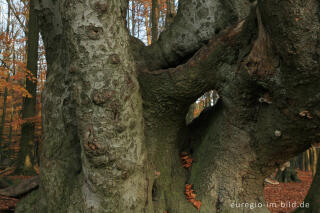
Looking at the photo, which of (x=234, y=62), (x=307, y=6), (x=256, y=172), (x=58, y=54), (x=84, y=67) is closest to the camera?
(x=307, y=6)

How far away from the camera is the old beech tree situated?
2.00 meters

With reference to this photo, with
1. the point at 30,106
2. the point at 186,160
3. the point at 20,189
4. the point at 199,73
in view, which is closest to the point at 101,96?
the point at 199,73

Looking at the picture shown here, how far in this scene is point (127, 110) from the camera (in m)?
2.14

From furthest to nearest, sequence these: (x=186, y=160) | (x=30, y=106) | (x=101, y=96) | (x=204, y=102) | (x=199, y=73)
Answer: (x=204, y=102)
(x=30, y=106)
(x=186, y=160)
(x=199, y=73)
(x=101, y=96)

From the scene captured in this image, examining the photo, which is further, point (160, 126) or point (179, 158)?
point (179, 158)

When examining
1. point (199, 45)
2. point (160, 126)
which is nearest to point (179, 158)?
point (160, 126)

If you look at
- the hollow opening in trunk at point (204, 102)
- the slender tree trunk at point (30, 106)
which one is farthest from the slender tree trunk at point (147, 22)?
the slender tree trunk at point (30, 106)

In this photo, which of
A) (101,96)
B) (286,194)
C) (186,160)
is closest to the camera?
(101,96)

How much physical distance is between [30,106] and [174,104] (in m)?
8.13

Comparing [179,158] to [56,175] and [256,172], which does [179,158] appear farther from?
[56,175]

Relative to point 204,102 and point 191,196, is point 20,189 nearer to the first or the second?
point 191,196

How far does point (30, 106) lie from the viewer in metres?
9.00

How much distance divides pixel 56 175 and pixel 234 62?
2.29 m

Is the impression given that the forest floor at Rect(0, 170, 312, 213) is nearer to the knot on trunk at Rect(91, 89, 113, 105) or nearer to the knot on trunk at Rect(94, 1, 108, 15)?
the knot on trunk at Rect(91, 89, 113, 105)
